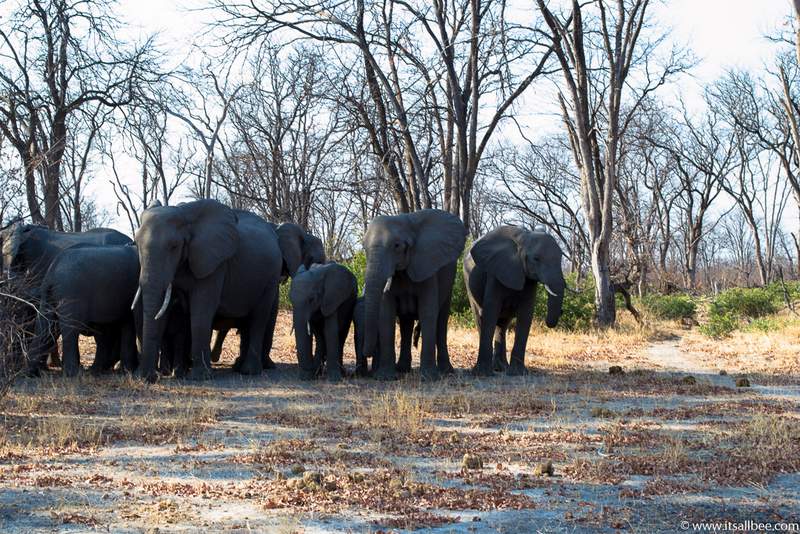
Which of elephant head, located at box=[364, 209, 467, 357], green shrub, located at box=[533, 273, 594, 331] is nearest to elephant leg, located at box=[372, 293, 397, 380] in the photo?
elephant head, located at box=[364, 209, 467, 357]

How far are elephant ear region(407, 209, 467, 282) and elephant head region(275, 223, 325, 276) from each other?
347cm

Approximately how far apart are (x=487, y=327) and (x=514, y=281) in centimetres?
79

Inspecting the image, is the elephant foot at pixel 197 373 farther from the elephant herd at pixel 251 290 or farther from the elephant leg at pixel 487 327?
the elephant leg at pixel 487 327

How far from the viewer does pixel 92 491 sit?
6.33 m

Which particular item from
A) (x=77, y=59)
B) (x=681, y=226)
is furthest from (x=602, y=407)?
(x=681, y=226)

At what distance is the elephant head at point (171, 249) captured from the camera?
1177cm

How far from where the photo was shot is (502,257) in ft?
44.3

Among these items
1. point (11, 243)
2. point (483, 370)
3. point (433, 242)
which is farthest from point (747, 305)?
point (11, 243)

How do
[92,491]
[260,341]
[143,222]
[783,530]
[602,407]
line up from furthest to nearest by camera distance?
[260,341] → [143,222] → [602,407] → [92,491] → [783,530]

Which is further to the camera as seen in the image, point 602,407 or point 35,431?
point 602,407

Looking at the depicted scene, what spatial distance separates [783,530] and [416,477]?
2.48 meters

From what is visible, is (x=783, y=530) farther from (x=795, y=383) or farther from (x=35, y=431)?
(x=795, y=383)

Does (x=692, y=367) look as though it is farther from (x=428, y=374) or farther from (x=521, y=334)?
(x=428, y=374)

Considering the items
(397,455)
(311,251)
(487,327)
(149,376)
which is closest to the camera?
(397,455)
